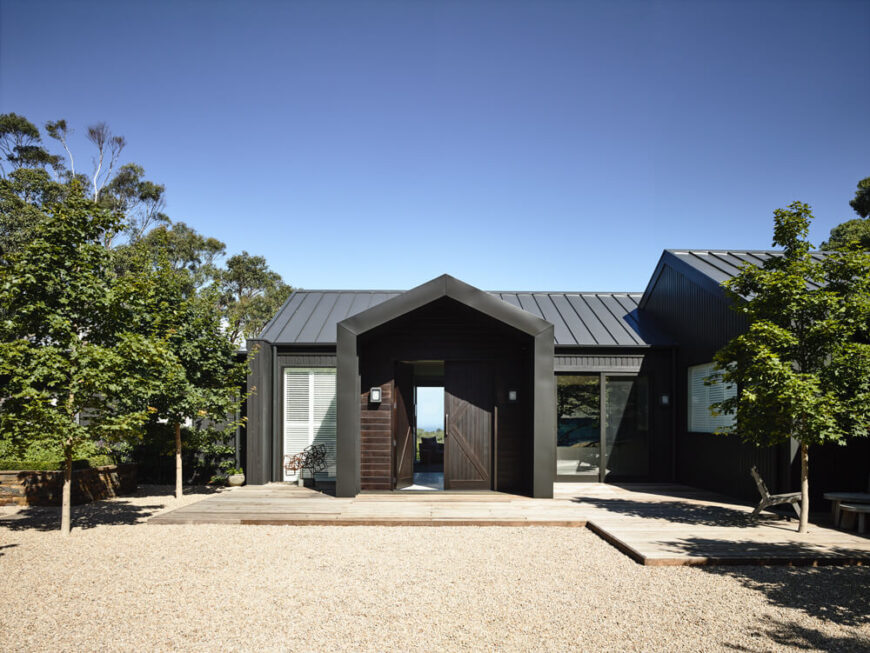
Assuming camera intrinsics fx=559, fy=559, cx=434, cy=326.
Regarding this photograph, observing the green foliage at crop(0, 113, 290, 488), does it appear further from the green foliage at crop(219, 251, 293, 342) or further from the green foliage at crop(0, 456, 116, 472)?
the green foliage at crop(219, 251, 293, 342)

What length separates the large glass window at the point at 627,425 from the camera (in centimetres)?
1162

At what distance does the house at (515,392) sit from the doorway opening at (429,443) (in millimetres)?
215

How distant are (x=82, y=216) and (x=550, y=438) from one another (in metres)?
7.48

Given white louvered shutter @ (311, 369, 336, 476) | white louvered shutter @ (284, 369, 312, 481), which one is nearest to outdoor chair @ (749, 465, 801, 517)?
white louvered shutter @ (311, 369, 336, 476)

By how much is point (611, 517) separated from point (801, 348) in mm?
3365

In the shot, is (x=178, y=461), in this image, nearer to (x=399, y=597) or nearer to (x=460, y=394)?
(x=460, y=394)

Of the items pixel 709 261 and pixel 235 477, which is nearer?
pixel 235 477

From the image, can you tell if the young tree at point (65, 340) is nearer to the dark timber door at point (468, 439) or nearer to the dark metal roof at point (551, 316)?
the dark metal roof at point (551, 316)

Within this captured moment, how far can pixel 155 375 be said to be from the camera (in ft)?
28.6

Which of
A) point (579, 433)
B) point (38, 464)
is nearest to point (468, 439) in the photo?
point (579, 433)

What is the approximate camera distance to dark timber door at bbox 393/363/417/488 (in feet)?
33.8

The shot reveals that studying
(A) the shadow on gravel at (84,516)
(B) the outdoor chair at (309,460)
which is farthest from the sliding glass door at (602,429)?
(A) the shadow on gravel at (84,516)

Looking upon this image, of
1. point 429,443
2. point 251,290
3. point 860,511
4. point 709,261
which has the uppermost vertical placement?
point 251,290

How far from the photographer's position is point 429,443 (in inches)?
637
